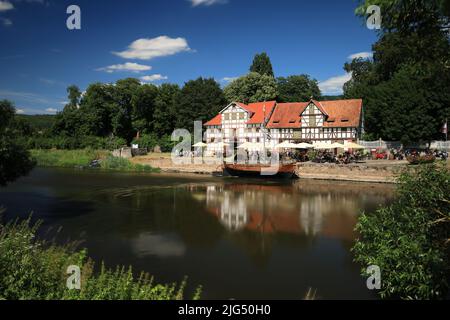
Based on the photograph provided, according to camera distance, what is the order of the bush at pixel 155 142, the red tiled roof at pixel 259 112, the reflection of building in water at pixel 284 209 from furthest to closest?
1. the bush at pixel 155 142
2. the red tiled roof at pixel 259 112
3. the reflection of building in water at pixel 284 209

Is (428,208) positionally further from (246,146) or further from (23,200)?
(246,146)

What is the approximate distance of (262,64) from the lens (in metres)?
74.8

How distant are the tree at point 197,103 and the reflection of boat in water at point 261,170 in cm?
2130

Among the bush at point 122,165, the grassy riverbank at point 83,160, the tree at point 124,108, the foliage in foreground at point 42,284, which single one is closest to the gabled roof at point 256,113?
the bush at point 122,165

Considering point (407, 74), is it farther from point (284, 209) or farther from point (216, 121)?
point (284, 209)

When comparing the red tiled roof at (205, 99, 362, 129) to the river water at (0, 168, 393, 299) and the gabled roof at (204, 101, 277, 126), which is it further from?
the river water at (0, 168, 393, 299)

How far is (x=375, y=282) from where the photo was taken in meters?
9.97

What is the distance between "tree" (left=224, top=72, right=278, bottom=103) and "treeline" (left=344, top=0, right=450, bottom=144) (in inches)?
520

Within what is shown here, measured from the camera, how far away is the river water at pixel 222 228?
12.1 m

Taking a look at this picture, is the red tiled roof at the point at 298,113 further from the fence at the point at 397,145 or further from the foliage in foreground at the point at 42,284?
the foliage in foreground at the point at 42,284

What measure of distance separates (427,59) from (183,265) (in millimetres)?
10077

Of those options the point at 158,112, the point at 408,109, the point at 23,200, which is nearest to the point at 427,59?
the point at 23,200

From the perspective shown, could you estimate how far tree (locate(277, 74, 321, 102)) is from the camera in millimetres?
70812

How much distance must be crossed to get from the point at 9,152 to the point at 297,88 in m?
61.1
